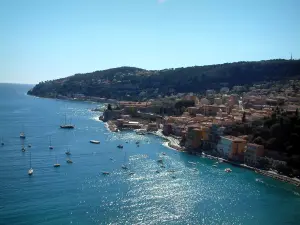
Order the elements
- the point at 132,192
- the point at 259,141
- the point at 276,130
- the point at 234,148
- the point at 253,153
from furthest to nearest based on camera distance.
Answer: the point at 259,141 < the point at 234,148 < the point at 276,130 < the point at 253,153 < the point at 132,192

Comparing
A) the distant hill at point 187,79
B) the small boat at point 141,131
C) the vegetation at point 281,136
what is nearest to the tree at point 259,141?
the vegetation at point 281,136

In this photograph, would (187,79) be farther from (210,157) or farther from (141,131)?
(210,157)

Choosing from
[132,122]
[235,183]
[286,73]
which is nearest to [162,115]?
[132,122]

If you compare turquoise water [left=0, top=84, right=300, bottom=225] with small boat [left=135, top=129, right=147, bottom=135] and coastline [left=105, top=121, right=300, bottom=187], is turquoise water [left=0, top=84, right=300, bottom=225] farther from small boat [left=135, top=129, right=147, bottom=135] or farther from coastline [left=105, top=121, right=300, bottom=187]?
small boat [left=135, top=129, right=147, bottom=135]

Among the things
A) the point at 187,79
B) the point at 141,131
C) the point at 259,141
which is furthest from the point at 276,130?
the point at 187,79

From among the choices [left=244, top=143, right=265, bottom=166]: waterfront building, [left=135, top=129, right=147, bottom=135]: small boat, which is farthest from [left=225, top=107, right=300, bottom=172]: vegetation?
[left=135, top=129, right=147, bottom=135]: small boat

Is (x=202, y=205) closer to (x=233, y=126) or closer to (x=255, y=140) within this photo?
(x=255, y=140)
